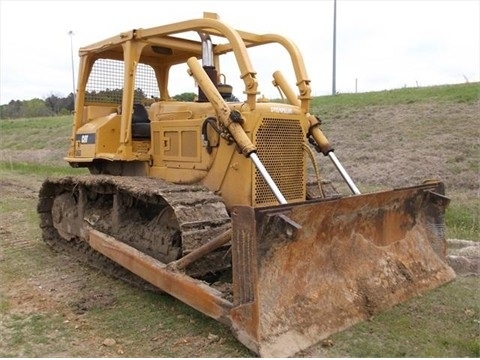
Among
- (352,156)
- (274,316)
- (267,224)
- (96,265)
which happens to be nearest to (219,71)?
(96,265)

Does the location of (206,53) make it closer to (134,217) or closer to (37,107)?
(134,217)

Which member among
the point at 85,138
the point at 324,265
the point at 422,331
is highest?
the point at 85,138

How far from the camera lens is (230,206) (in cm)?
510

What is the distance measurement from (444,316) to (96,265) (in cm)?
361

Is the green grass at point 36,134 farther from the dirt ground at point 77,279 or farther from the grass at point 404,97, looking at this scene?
the dirt ground at point 77,279

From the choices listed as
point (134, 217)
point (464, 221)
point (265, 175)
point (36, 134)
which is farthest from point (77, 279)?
point (36, 134)

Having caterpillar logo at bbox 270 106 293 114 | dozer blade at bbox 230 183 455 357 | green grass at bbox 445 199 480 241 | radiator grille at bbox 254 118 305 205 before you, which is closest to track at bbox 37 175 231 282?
radiator grille at bbox 254 118 305 205

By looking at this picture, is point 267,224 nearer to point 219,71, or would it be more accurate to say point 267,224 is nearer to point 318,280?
point 318,280

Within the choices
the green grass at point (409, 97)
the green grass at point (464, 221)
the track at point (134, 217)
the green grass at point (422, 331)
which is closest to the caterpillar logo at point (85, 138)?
the track at point (134, 217)

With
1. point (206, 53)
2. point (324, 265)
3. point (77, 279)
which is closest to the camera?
point (324, 265)

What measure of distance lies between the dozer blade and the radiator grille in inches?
35.6

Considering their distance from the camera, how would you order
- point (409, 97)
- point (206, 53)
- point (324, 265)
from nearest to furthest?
point (324, 265)
point (206, 53)
point (409, 97)

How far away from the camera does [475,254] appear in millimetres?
5852

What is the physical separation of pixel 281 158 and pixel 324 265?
1.30 metres
